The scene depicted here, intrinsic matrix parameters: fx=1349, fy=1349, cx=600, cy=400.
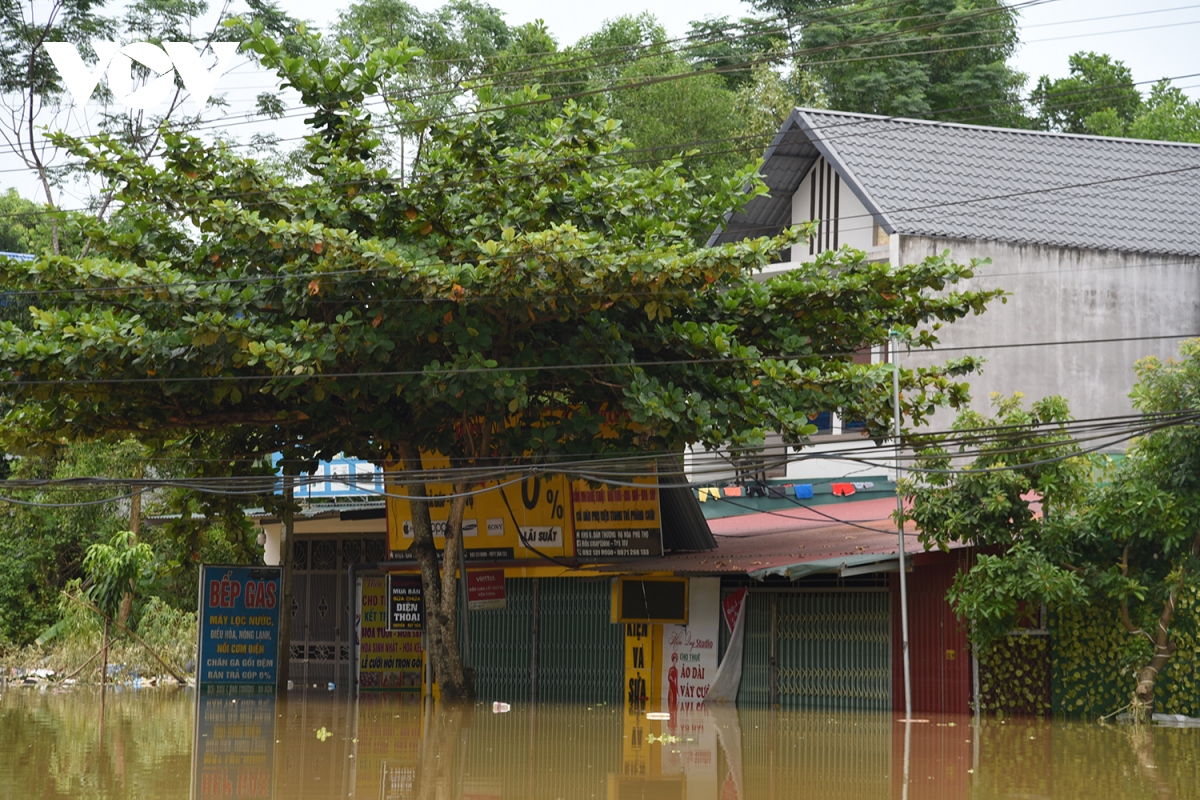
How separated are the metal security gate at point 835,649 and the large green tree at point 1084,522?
1.79 metres

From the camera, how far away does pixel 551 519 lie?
20156 millimetres

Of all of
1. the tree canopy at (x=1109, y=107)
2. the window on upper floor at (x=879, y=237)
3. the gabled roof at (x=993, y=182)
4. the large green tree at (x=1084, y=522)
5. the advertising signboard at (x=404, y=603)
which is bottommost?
the advertising signboard at (x=404, y=603)

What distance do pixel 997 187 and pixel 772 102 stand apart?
42.4ft

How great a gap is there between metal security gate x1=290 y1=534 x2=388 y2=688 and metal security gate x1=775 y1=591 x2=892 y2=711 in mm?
10181

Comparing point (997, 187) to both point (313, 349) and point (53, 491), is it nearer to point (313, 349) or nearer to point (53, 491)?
point (313, 349)

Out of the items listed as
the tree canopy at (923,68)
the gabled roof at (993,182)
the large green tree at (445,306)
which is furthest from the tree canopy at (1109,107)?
the large green tree at (445,306)

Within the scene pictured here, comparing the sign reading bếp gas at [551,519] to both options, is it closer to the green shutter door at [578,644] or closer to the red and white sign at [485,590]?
the red and white sign at [485,590]

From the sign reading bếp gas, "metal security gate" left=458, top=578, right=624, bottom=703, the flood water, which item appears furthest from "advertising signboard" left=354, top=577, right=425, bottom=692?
the flood water

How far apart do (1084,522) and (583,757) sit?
6490 mm

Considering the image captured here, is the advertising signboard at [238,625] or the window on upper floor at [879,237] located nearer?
the advertising signboard at [238,625]

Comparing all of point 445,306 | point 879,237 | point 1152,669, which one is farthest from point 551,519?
point 1152,669

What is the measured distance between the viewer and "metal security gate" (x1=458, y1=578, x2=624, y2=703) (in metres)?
20.3

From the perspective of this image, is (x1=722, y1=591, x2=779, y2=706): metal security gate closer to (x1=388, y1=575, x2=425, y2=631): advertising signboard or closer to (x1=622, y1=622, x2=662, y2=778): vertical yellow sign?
(x1=622, y1=622, x2=662, y2=778): vertical yellow sign

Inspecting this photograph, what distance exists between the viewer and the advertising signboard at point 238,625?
66.2ft
